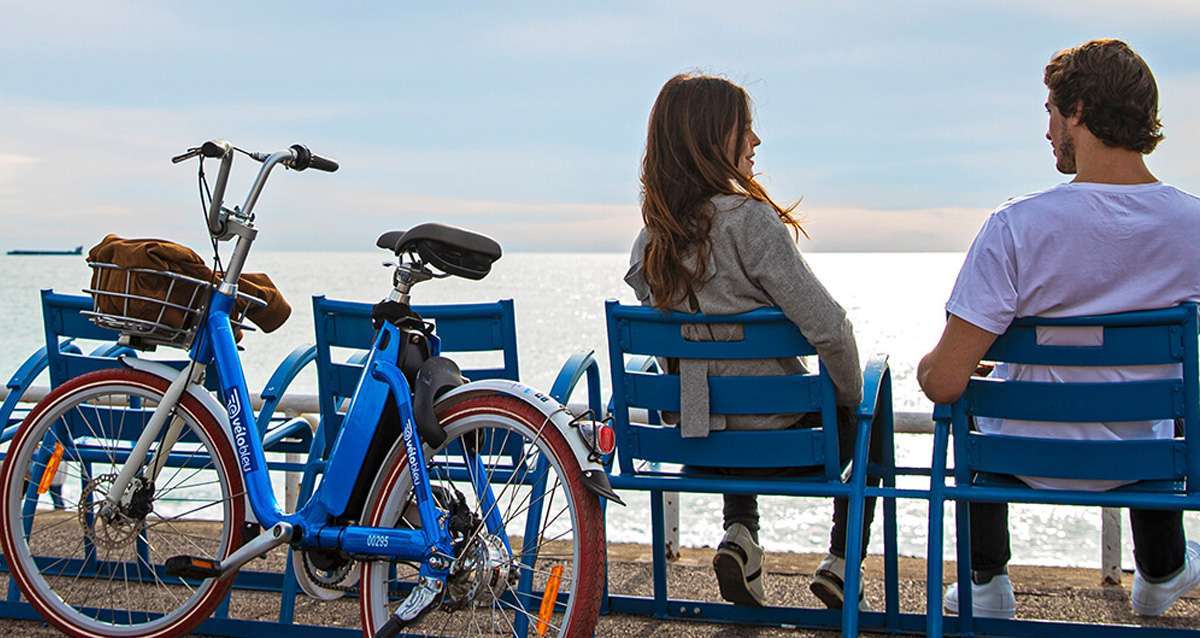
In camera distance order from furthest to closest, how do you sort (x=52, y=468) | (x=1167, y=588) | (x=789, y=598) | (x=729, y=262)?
(x=789, y=598)
(x=52, y=468)
(x=1167, y=588)
(x=729, y=262)

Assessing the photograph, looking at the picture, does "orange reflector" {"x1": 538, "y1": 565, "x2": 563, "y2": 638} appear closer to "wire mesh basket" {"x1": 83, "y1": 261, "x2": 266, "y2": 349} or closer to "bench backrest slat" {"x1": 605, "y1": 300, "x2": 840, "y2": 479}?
"bench backrest slat" {"x1": 605, "y1": 300, "x2": 840, "y2": 479}

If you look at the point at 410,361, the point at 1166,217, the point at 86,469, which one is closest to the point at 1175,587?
the point at 1166,217

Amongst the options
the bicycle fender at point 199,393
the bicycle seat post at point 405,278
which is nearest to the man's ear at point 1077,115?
the bicycle seat post at point 405,278

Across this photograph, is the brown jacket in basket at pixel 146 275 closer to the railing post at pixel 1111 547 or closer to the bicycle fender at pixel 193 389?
the bicycle fender at pixel 193 389

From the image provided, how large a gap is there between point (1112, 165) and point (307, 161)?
2.17m

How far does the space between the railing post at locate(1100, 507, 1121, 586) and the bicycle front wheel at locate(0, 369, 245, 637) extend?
2815 mm

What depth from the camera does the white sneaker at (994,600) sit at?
13.4ft

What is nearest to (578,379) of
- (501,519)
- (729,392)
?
(729,392)

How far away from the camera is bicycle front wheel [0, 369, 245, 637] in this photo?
13.2 feet

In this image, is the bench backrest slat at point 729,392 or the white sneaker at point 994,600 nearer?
the bench backrest slat at point 729,392

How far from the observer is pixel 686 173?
4.03m

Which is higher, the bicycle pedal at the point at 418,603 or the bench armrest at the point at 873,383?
the bench armrest at the point at 873,383

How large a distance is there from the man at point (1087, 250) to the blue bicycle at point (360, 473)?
3.38 feet

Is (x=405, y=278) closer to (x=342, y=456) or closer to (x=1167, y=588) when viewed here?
(x=342, y=456)
